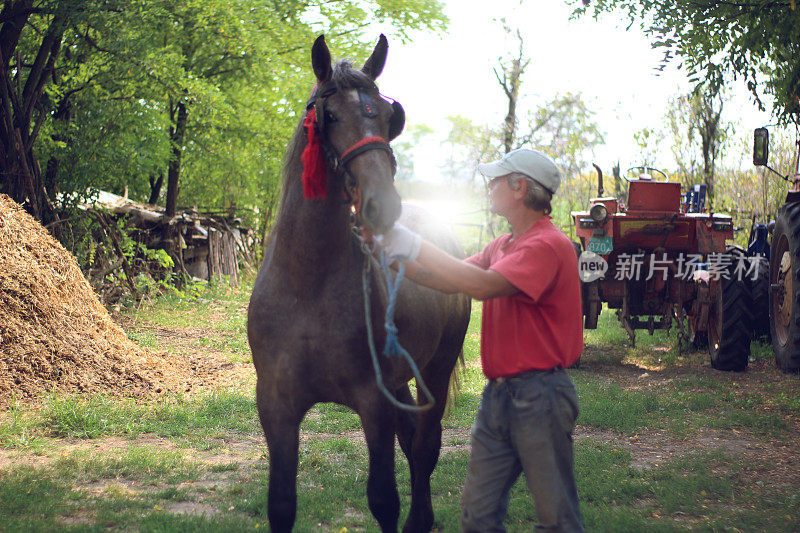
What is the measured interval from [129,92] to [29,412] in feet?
21.7

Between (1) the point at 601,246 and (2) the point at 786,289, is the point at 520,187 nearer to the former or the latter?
(2) the point at 786,289

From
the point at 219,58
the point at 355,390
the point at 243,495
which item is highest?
the point at 219,58

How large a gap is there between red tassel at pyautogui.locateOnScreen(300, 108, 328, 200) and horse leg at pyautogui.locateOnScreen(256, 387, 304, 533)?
91cm

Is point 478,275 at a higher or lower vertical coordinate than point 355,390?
higher

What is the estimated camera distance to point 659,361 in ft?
29.3

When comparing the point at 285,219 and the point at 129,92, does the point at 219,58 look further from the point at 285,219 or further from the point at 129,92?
the point at 285,219

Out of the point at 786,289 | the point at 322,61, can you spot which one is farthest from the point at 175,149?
the point at 322,61

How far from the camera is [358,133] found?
249 centimetres

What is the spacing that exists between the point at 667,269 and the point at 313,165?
710cm

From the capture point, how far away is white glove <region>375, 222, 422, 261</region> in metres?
2.20

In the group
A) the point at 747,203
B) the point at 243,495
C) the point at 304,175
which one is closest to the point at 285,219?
the point at 304,175

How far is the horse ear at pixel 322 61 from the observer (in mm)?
2721

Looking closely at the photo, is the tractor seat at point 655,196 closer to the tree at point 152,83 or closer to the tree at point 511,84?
the tree at point 152,83

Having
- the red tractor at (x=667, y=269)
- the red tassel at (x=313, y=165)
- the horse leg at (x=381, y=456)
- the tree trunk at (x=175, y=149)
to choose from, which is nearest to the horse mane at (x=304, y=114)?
the red tassel at (x=313, y=165)
